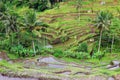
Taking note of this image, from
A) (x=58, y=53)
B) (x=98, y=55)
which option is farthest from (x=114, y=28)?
(x=58, y=53)

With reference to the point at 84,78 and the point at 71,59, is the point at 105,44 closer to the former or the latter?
the point at 71,59

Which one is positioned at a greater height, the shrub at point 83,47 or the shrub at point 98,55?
the shrub at point 83,47

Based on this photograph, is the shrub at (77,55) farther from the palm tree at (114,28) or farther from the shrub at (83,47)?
the palm tree at (114,28)

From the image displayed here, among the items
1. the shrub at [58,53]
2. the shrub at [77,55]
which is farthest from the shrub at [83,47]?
the shrub at [58,53]

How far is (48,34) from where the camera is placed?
184 feet

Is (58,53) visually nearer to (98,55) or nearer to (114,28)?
(98,55)

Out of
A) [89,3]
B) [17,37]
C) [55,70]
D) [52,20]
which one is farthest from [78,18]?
[55,70]

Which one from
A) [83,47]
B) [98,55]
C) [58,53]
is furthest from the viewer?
[83,47]

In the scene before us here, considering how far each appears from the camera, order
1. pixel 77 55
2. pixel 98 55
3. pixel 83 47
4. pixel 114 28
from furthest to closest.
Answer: pixel 114 28, pixel 83 47, pixel 98 55, pixel 77 55

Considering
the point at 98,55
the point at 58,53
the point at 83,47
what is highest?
the point at 83,47

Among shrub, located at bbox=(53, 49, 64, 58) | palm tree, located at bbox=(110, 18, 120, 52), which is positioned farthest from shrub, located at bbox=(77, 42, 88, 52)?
palm tree, located at bbox=(110, 18, 120, 52)

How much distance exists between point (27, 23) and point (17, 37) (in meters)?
5.54

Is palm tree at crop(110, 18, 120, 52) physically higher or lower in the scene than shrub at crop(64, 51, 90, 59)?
higher

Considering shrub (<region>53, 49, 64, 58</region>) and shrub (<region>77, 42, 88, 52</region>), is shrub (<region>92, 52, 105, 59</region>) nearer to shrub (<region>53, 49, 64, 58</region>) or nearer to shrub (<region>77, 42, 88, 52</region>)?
shrub (<region>77, 42, 88, 52</region>)
